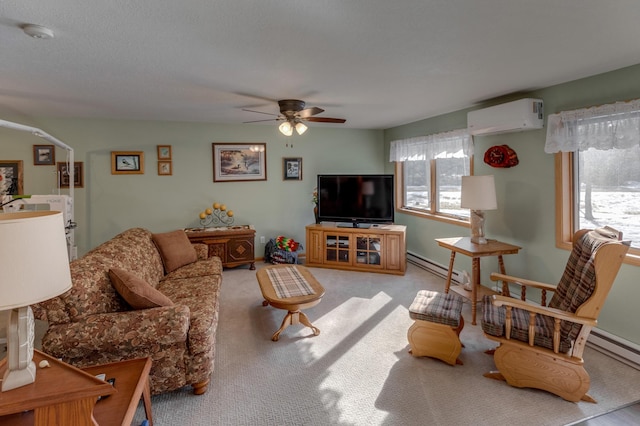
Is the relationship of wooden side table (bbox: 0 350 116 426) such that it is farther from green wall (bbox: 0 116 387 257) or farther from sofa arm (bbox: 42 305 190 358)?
green wall (bbox: 0 116 387 257)

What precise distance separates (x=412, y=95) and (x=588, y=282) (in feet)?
7.73

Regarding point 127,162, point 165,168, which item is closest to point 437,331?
point 165,168

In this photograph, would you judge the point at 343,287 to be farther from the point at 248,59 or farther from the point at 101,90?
the point at 101,90

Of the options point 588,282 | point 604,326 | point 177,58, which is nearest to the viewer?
point 588,282

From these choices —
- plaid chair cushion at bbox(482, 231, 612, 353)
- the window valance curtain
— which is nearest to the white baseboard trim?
plaid chair cushion at bbox(482, 231, 612, 353)

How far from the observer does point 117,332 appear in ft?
6.51

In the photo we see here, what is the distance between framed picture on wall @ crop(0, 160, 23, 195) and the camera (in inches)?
174

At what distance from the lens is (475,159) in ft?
13.7

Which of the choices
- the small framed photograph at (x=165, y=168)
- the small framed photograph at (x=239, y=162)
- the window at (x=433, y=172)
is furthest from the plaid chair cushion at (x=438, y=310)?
the small framed photograph at (x=165, y=168)

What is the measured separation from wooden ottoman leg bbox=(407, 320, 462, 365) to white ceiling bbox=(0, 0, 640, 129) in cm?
198

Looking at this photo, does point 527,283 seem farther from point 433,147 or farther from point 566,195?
point 433,147

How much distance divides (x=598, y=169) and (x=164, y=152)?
5.20 m

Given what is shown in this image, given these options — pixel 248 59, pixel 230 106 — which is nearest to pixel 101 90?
pixel 230 106

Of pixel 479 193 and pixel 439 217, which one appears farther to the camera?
pixel 439 217
